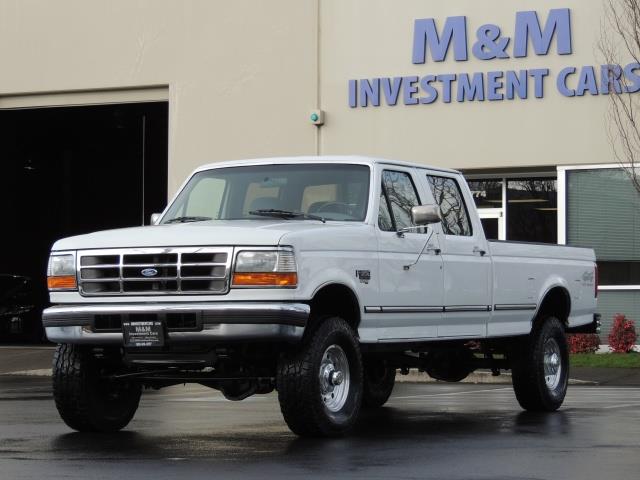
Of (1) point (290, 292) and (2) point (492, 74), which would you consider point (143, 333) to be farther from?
(2) point (492, 74)

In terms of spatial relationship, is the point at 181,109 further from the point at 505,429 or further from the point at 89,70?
the point at 505,429

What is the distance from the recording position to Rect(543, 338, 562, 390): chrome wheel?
14.0 m

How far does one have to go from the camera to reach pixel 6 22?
29359mm

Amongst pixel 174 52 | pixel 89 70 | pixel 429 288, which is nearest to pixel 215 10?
pixel 174 52

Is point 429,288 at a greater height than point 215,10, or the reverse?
point 215,10

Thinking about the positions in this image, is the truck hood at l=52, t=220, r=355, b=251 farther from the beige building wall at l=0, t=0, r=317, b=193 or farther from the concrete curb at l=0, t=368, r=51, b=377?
the beige building wall at l=0, t=0, r=317, b=193

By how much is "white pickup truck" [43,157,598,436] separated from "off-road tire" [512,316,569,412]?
2cm

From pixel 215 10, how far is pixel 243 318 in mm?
18220

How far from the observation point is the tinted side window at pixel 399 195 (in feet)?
39.9

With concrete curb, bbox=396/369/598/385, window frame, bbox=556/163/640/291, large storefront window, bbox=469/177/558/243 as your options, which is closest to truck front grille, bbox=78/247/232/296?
concrete curb, bbox=396/369/598/385

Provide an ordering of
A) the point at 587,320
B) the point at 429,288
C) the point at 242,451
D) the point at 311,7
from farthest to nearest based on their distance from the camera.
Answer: the point at 311,7 → the point at 587,320 → the point at 429,288 → the point at 242,451

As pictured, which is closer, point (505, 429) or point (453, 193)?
point (505, 429)

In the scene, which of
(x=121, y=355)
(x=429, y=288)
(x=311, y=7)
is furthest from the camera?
(x=311, y=7)

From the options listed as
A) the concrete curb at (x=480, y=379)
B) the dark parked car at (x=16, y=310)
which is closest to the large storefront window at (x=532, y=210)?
the concrete curb at (x=480, y=379)
